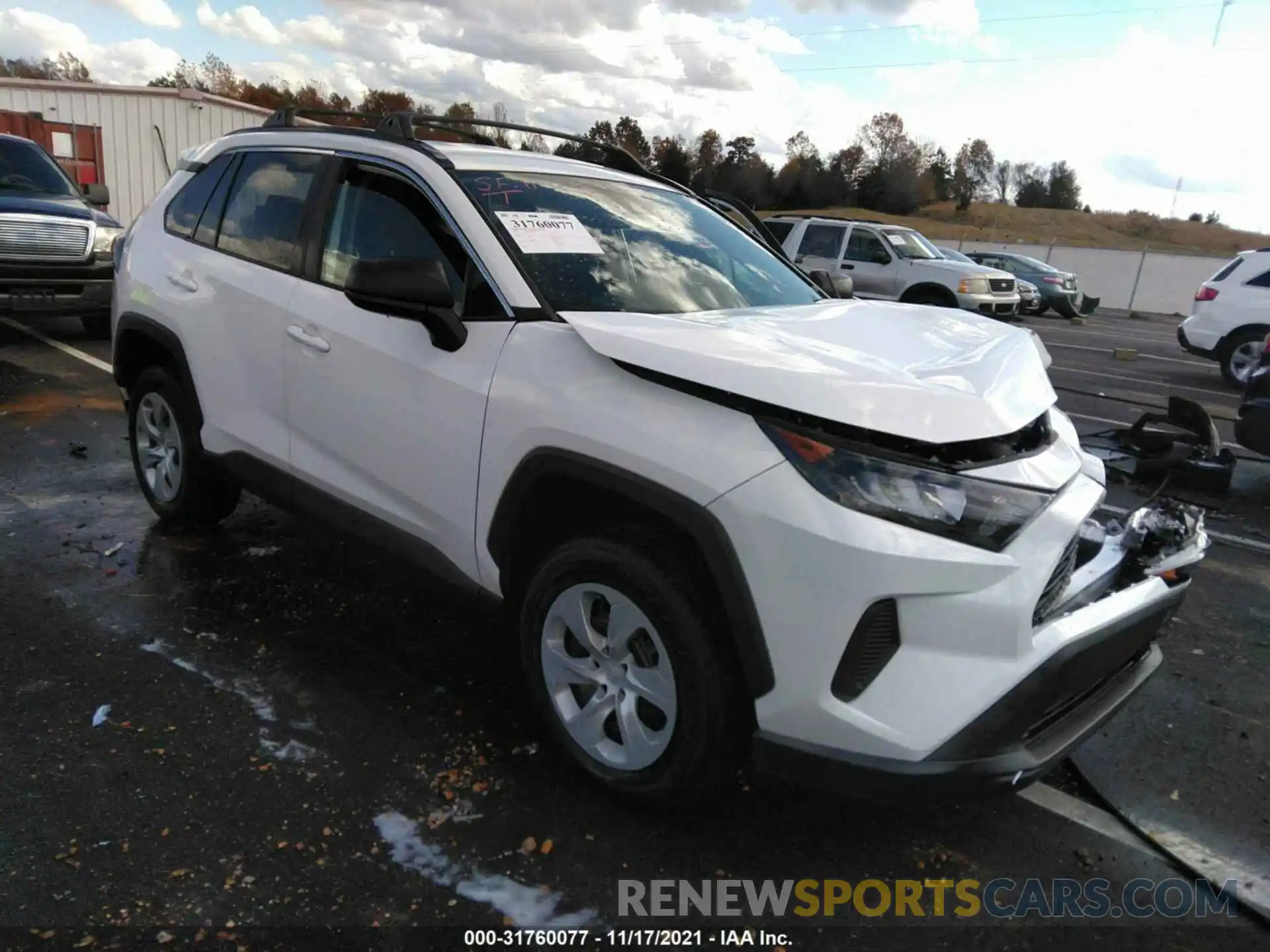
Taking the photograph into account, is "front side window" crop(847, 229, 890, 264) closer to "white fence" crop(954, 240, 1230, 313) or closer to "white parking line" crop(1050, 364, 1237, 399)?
"white parking line" crop(1050, 364, 1237, 399)

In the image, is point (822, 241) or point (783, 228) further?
point (783, 228)

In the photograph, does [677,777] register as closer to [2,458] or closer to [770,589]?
[770,589]

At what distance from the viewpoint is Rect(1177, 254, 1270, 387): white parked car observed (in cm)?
1173

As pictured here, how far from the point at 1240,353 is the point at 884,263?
521cm

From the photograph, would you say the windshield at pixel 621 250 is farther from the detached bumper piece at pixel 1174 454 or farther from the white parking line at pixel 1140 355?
the white parking line at pixel 1140 355


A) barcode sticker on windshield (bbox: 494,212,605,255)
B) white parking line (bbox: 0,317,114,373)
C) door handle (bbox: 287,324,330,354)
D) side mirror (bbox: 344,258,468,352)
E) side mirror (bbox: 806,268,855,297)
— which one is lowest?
white parking line (bbox: 0,317,114,373)

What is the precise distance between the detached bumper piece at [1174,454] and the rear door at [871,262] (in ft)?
29.7

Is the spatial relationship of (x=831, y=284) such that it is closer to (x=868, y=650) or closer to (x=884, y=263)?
(x=868, y=650)

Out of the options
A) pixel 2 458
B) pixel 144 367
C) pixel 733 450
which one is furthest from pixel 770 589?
pixel 2 458

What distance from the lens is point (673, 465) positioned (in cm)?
228

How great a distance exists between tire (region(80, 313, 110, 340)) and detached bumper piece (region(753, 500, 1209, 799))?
384 inches

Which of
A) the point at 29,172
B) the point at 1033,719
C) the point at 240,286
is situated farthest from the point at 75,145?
the point at 1033,719

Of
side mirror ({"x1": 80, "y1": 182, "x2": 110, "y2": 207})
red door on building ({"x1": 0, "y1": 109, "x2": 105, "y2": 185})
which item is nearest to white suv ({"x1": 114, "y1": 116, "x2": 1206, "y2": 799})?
side mirror ({"x1": 80, "y1": 182, "x2": 110, "y2": 207})

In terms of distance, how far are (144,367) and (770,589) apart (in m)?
3.68
